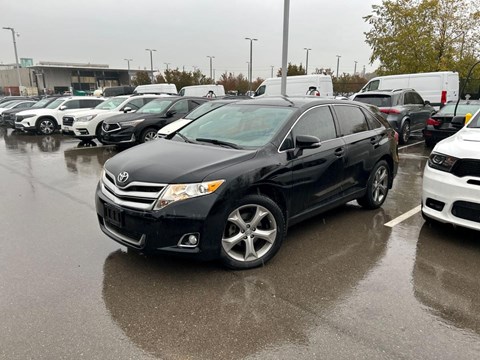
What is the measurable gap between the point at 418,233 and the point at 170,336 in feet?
11.1

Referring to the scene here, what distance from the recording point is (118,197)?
348cm

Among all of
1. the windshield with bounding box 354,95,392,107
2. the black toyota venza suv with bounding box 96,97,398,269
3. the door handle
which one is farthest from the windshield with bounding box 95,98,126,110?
the door handle

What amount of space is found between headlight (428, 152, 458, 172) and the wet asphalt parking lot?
0.86 metres

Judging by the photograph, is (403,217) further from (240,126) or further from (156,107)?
(156,107)


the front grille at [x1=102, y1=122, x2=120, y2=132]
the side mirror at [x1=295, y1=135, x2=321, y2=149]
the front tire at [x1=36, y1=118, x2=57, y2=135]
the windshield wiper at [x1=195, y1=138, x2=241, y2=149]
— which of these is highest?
the side mirror at [x1=295, y1=135, x2=321, y2=149]

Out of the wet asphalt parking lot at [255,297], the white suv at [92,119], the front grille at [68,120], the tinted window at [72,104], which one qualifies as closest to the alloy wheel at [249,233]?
the wet asphalt parking lot at [255,297]

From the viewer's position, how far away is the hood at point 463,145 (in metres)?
4.09

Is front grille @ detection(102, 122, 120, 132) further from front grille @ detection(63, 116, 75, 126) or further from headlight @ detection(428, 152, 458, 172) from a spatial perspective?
headlight @ detection(428, 152, 458, 172)

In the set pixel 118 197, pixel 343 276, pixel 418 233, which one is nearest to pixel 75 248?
pixel 118 197

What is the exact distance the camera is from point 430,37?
23.4m

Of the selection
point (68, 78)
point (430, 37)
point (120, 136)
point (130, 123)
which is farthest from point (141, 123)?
point (68, 78)

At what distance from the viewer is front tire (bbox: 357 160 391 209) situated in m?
5.30

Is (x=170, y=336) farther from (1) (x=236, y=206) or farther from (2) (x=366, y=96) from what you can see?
(2) (x=366, y=96)

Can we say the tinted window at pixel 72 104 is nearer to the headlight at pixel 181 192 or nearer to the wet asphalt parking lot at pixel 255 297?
the wet asphalt parking lot at pixel 255 297
